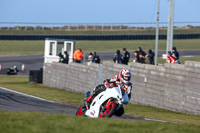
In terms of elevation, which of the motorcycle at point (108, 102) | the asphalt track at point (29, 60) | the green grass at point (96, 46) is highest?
the green grass at point (96, 46)

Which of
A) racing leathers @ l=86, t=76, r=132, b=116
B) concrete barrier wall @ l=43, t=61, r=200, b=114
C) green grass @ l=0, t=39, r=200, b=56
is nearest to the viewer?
racing leathers @ l=86, t=76, r=132, b=116

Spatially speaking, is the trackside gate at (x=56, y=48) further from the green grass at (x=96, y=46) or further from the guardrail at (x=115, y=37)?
the guardrail at (x=115, y=37)

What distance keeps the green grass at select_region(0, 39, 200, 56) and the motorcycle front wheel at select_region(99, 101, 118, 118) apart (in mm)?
47028

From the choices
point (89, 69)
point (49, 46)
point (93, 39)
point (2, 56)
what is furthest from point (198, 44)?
point (89, 69)

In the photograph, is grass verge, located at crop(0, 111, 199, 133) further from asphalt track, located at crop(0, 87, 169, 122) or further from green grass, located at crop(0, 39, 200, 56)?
green grass, located at crop(0, 39, 200, 56)

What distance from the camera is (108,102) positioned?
10.4 meters

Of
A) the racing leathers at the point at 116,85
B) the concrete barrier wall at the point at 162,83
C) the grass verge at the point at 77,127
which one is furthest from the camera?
the concrete barrier wall at the point at 162,83

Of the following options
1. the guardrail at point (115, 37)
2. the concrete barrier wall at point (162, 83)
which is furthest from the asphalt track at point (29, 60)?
the concrete barrier wall at point (162, 83)

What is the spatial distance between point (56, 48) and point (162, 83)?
15613 mm

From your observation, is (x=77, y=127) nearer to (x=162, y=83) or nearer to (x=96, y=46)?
(x=162, y=83)

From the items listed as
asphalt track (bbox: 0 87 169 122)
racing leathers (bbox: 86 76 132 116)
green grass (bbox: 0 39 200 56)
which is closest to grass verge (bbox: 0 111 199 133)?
racing leathers (bbox: 86 76 132 116)

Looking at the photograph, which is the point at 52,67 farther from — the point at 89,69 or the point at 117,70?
the point at 117,70

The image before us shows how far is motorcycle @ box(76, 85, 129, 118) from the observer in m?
10.3

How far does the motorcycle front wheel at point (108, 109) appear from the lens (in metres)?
10.2
